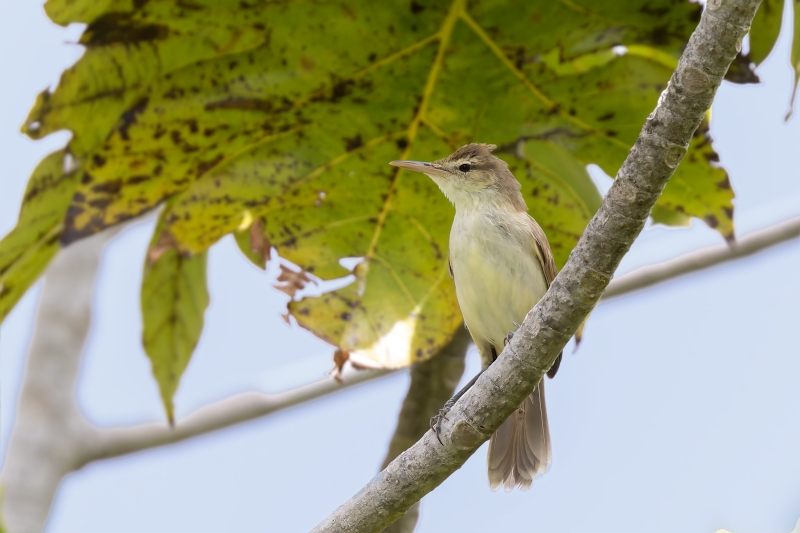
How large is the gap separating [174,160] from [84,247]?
2773 mm

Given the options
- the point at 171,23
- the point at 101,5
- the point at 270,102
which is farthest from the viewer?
the point at 270,102

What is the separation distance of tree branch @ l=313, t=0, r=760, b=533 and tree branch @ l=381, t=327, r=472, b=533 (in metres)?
0.81

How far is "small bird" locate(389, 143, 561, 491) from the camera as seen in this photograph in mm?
3309

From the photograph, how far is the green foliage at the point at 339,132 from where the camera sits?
2555 mm

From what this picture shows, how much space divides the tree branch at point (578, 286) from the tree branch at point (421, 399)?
81 centimetres

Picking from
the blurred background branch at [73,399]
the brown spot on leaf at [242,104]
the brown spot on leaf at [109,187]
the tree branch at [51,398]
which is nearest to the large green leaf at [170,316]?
the brown spot on leaf at [109,187]

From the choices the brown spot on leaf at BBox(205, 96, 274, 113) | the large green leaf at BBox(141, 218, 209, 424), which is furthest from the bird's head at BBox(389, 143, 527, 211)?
the large green leaf at BBox(141, 218, 209, 424)

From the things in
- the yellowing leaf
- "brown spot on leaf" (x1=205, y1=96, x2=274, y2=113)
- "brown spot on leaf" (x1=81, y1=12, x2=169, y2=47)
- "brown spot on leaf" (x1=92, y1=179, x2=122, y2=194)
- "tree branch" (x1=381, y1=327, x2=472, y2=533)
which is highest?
the yellowing leaf

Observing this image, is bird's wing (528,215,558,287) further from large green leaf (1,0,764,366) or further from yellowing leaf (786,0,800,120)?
yellowing leaf (786,0,800,120)

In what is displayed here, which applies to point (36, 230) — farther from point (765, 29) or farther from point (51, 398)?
point (51, 398)

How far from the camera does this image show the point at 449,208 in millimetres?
3283

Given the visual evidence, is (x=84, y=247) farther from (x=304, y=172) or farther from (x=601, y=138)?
(x=601, y=138)

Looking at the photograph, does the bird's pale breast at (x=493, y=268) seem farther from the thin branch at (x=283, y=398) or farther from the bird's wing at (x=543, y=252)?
the thin branch at (x=283, y=398)

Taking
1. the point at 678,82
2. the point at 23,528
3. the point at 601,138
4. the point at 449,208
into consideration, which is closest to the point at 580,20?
the point at 601,138
